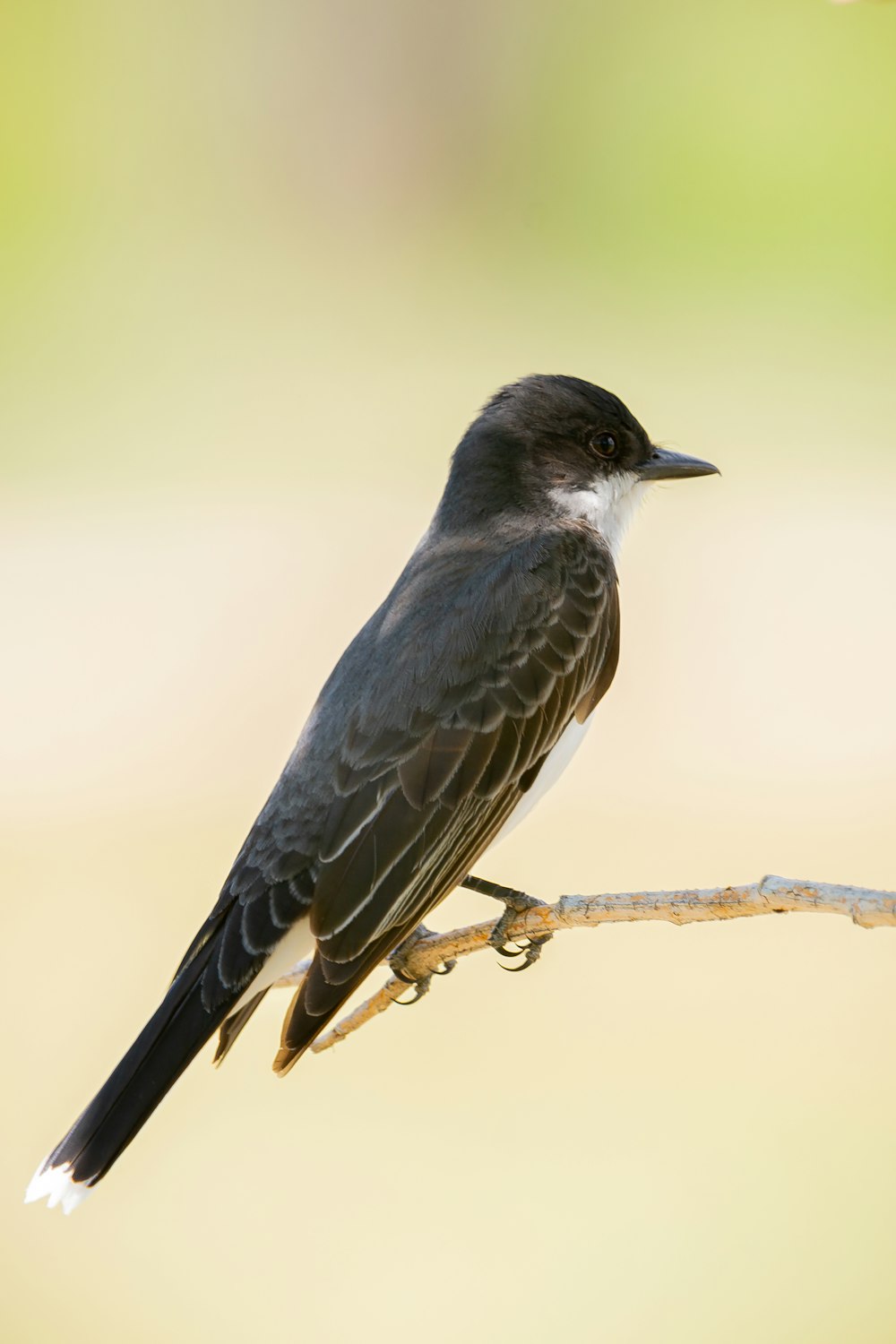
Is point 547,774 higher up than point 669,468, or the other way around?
point 669,468

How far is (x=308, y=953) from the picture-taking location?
15.8 ft

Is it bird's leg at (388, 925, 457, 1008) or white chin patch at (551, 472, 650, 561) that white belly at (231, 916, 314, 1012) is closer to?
bird's leg at (388, 925, 457, 1008)

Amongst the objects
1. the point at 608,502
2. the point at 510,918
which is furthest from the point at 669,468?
the point at 510,918

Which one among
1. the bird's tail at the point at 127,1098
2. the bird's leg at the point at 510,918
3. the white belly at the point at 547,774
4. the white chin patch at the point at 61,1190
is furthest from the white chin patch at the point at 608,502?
the white chin patch at the point at 61,1190

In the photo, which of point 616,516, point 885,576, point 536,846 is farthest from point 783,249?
point 616,516

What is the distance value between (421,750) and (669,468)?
5.22 ft

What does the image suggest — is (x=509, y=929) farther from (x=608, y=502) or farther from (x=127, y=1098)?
(x=608, y=502)

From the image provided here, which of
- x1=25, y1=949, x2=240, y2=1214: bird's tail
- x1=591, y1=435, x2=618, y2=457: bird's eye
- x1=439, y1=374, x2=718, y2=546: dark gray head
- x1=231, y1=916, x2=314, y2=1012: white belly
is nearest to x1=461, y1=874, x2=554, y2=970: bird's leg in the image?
x1=231, y1=916, x2=314, y2=1012: white belly

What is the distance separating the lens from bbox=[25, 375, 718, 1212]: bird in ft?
14.9

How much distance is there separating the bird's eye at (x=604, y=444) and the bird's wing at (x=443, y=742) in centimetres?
47

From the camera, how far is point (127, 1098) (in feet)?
14.8

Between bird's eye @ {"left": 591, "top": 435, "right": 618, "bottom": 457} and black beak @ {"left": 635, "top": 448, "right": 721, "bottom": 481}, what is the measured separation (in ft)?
→ 0.44

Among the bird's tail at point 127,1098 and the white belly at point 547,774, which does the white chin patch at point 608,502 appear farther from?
the bird's tail at point 127,1098

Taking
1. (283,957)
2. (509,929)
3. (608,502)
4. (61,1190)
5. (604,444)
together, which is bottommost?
(61,1190)
